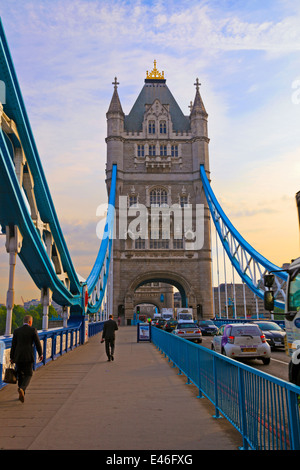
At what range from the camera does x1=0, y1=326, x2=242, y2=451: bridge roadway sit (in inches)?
177

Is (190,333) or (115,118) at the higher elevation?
(115,118)

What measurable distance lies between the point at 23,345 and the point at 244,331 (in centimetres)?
708

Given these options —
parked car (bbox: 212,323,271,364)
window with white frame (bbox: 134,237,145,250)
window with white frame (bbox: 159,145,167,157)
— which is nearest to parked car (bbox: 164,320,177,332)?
window with white frame (bbox: 134,237,145,250)

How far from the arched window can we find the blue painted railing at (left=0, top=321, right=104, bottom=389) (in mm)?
30735

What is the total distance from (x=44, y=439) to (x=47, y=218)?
947 cm

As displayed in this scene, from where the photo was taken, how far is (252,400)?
424 centimetres

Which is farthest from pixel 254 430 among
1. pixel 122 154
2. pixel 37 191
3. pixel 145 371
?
pixel 122 154

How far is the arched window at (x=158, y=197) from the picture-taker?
49.2m

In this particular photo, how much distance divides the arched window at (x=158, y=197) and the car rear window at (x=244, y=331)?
1477 inches

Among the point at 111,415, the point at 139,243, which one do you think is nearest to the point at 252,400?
the point at 111,415

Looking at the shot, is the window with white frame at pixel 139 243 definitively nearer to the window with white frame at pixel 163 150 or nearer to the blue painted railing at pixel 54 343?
the window with white frame at pixel 163 150

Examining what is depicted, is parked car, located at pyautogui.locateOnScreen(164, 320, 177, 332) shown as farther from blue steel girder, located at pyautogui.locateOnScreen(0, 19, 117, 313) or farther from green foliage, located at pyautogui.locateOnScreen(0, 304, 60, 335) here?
green foliage, located at pyautogui.locateOnScreen(0, 304, 60, 335)

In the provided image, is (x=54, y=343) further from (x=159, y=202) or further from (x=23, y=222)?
(x=159, y=202)

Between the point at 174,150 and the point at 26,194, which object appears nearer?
the point at 26,194
